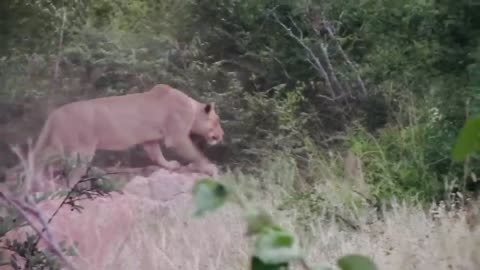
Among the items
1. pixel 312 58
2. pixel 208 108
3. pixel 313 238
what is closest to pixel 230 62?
pixel 208 108

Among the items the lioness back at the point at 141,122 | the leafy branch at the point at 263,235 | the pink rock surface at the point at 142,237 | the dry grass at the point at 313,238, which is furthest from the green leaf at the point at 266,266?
the lioness back at the point at 141,122

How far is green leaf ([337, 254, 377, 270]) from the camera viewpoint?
46 cm

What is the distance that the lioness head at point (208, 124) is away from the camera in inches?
208

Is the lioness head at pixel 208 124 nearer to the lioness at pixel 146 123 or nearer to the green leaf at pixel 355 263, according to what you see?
the lioness at pixel 146 123

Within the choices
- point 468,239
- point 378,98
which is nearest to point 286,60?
point 378,98

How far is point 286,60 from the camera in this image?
5457 mm

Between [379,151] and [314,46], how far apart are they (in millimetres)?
839

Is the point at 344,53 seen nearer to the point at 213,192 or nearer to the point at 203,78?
the point at 203,78

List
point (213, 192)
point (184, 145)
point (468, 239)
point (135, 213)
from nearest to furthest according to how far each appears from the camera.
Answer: point (213, 192), point (468, 239), point (135, 213), point (184, 145)

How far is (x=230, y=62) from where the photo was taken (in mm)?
5465

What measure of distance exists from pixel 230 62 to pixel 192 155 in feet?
1.96

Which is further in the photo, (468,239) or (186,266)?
(186,266)

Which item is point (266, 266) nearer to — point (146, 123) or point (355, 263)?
point (355, 263)

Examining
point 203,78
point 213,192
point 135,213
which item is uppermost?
point 213,192
